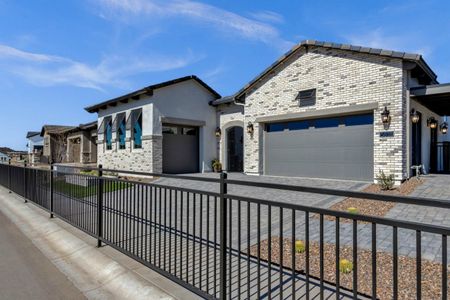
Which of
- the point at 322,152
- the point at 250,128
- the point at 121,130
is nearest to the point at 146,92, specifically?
the point at 121,130

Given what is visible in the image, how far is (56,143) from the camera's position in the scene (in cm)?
3306

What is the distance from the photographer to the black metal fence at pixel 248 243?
2264mm

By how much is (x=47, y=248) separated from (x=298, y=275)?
4349 mm

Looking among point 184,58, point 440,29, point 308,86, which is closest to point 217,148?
point 184,58

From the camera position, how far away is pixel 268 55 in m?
15.6

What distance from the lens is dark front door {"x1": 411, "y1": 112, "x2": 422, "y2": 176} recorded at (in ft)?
38.7

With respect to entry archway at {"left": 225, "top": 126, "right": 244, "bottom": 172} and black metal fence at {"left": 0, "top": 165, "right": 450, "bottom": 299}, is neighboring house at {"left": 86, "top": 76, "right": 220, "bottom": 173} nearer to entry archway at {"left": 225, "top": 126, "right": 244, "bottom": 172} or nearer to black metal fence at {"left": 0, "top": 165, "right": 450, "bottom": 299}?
entry archway at {"left": 225, "top": 126, "right": 244, "bottom": 172}

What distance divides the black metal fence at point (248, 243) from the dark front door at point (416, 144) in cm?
764

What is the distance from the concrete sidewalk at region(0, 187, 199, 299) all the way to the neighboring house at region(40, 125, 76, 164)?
2828 centimetres

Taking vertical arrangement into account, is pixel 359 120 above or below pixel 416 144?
above

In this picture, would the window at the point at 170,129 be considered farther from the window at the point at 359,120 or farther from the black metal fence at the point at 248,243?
the black metal fence at the point at 248,243

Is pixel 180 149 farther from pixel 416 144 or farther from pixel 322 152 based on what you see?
pixel 416 144

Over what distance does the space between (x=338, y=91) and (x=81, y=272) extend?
1082cm

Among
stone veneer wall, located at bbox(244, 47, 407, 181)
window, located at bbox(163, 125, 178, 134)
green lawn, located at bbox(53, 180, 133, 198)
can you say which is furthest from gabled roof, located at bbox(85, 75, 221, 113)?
green lawn, located at bbox(53, 180, 133, 198)
